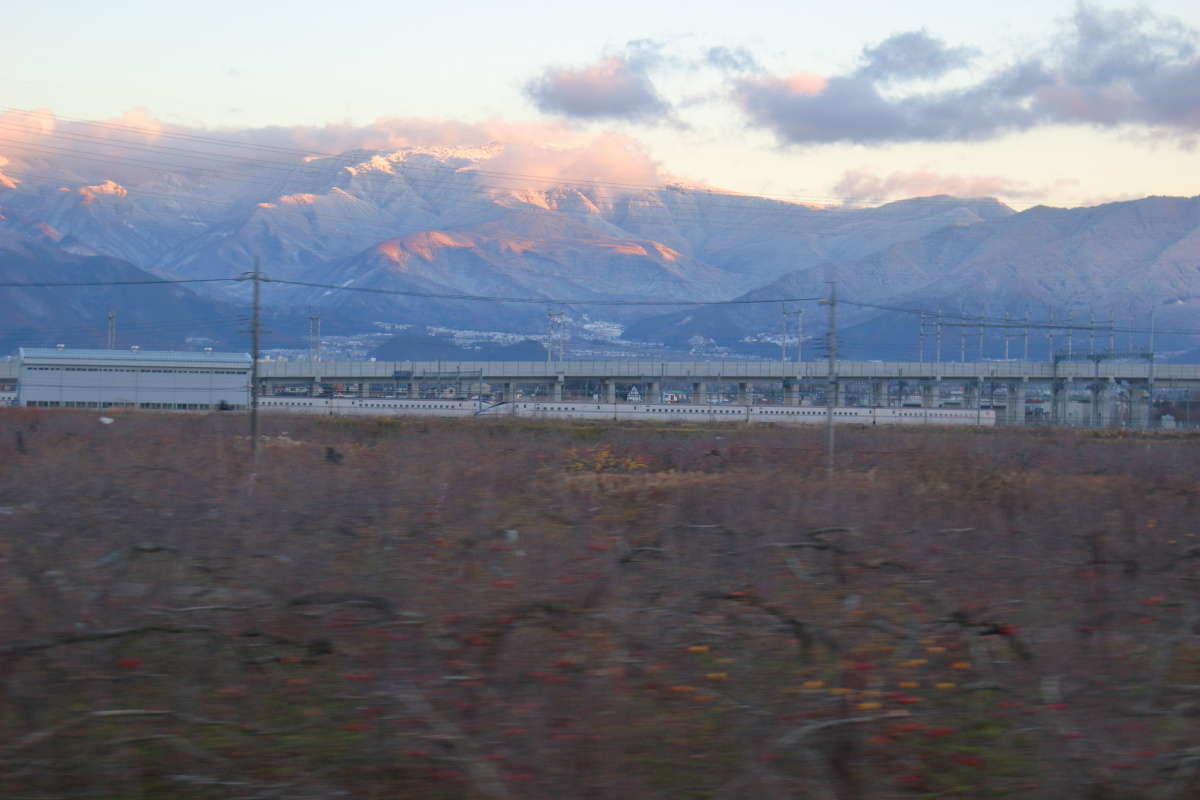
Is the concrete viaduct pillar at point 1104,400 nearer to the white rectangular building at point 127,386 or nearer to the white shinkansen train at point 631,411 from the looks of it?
the white shinkansen train at point 631,411

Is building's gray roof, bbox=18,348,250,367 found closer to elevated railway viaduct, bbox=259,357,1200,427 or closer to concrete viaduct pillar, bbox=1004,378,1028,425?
elevated railway viaduct, bbox=259,357,1200,427

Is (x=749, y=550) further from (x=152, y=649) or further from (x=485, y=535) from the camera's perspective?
(x=152, y=649)

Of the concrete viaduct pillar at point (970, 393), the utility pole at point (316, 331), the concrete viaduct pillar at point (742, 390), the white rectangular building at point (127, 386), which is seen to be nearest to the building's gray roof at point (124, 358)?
the white rectangular building at point (127, 386)

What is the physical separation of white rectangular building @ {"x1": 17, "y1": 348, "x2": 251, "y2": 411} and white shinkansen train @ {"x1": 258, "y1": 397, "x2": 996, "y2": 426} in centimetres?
285

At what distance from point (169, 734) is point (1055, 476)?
72.5ft

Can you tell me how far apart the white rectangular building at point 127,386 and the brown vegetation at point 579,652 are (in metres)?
54.8

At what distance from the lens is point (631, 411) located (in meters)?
66.0

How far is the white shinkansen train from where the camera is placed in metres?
64.6

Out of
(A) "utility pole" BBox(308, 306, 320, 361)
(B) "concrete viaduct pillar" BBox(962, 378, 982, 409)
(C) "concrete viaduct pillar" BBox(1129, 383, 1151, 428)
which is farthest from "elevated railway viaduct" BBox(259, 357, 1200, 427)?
(A) "utility pole" BBox(308, 306, 320, 361)

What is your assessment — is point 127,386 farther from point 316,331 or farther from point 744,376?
point 316,331

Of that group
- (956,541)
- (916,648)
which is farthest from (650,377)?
(916,648)

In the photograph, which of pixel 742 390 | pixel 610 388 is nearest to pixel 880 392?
pixel 742 390

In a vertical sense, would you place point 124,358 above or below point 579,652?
above

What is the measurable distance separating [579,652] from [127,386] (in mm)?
65875
